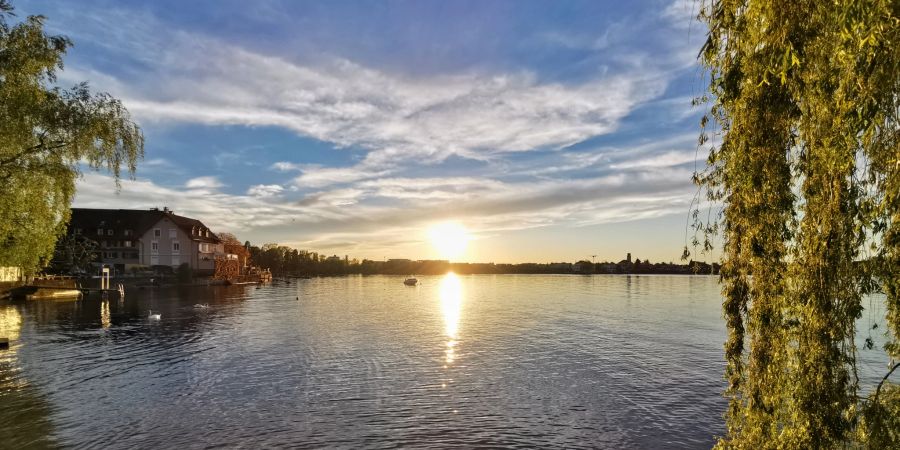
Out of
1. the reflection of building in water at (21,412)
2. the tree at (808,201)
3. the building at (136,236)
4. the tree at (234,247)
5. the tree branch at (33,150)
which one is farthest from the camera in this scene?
the tree at (234,247)

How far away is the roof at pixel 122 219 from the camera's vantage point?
378ft

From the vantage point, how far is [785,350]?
23.5 ft

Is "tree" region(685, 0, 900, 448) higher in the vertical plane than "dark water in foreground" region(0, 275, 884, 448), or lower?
higher

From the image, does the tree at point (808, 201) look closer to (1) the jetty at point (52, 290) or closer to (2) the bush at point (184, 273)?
(1) the jetty at point (52, 290)

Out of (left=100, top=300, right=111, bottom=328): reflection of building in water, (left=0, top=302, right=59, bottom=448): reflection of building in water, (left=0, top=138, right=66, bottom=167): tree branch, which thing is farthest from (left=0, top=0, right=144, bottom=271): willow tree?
(left=100, top=300, right=111, bottom=328): reflection of building in water

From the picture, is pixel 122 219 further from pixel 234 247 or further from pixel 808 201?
pixel 808 201

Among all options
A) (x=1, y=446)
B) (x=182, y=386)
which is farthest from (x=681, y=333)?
Result: (x=1, y=446)

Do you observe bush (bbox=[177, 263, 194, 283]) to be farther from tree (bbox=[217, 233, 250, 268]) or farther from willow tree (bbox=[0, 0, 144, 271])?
willow tree (bbox=[0, 0, 144, 271])

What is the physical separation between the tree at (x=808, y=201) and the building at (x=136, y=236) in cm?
13123

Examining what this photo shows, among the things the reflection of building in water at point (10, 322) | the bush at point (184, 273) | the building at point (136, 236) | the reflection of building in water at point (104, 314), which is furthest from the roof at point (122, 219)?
the reflection of building in water at point (10, 322)

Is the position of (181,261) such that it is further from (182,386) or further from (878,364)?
(878,364)

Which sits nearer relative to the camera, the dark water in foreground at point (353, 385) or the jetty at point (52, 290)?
the dark water in foreground at point (353, 385)

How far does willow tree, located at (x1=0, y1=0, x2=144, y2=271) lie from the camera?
19.1 metres

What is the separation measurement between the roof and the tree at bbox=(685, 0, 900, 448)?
131 meters
